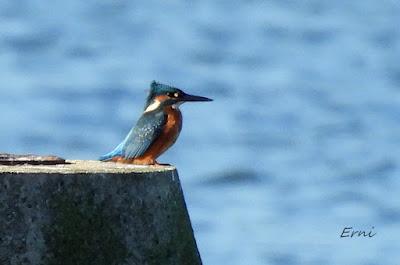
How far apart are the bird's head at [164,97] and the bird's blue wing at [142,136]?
0.12m

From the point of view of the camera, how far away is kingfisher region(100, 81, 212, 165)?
516 cm

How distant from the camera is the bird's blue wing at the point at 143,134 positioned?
5.19m

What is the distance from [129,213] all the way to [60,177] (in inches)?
9.4

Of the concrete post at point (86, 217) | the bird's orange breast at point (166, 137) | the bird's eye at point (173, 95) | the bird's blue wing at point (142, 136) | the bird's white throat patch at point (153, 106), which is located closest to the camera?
the concrete post at point (86, 217)

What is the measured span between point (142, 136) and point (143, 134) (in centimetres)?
1

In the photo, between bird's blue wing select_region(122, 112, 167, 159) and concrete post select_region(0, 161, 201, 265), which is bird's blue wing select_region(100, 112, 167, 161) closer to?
bird's blue wing select_region(122, 112, 167, 159)

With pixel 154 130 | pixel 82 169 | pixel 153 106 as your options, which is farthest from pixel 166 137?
pixel 82 169

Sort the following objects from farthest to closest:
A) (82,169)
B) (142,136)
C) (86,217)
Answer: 1. (142,136)
2. (82,169)
3. (86,217)

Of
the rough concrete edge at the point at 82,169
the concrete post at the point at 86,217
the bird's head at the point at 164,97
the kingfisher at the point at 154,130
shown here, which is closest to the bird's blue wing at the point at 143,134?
the kingfisher at the point at 154,130

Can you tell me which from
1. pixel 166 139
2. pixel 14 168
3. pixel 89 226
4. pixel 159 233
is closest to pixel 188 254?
pixel 159 233

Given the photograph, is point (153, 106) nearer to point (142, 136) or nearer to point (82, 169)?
point (142, 136)

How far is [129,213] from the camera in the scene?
3.33 m

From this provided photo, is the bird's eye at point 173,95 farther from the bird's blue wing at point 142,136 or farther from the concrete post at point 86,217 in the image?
the concrete post at point 86,217

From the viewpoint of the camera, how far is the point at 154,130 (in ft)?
17.6
